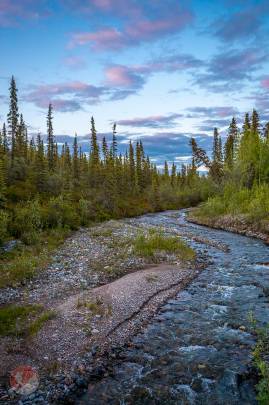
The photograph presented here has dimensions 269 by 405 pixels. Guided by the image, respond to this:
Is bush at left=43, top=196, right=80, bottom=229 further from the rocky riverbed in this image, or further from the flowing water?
the flowing water

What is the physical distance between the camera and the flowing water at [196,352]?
9.78 metres

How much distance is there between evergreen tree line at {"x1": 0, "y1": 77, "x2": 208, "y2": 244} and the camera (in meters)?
33.7

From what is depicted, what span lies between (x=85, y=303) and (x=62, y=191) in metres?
39.7

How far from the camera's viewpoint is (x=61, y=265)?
22.6m

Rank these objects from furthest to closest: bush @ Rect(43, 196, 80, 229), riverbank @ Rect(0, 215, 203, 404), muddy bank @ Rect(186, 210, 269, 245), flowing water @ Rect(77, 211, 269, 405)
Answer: bush @ Rect(43, 196, 80, 229)
muddy bank @ Rect(186, 210, 269, 245)
riverbank @ Rect(0, 215, 203, 404)
flowing water @ Rect(77, 211, 269, 405)

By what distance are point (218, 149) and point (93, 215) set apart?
174ft

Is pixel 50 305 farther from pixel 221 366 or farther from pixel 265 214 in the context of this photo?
pixel 265 214

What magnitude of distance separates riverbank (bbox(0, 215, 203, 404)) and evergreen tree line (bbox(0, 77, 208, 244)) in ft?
27.4

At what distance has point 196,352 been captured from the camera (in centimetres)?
1212

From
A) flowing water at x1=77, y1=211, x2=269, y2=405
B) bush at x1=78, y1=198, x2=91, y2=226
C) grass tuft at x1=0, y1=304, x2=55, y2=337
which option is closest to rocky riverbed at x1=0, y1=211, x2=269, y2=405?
flowing water at x1=77, y1=211, x2=269, y2=405

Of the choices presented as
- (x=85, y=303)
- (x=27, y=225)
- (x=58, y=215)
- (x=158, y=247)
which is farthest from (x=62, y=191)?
(x=85, y=303)

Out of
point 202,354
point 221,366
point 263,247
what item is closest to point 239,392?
point 221,366

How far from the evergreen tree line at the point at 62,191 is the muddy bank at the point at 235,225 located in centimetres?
1624

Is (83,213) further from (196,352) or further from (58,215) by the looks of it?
(196,352)
